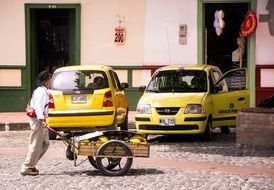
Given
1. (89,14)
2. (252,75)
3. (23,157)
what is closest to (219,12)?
(252,75)

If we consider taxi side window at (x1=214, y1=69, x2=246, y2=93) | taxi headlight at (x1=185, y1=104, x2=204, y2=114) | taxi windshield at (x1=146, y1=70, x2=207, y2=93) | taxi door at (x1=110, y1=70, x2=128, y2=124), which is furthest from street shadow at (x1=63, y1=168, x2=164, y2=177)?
taxi side window at (x1=214, y1=69, x2=246, y2=93)

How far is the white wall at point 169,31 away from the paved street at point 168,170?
6.02m

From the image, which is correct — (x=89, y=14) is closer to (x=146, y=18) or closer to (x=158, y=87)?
(x=146, y=18)

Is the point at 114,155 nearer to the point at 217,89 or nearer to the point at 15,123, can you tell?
the point at 217,89

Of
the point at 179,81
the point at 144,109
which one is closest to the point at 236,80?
the point at 179,81

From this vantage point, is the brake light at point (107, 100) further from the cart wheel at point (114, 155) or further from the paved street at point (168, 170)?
the cart wheel at point (114, 155)

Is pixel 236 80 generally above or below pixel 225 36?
below

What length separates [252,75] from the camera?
1958 centimetres

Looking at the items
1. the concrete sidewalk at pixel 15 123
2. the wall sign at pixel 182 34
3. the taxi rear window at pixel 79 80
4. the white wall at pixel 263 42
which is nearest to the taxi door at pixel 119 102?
the taxi rear window at pixel 79 80

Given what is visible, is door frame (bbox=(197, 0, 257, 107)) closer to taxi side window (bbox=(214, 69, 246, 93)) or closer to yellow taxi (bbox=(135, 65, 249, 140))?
yellow taxi (bbox=(135, 65, 249, 140))

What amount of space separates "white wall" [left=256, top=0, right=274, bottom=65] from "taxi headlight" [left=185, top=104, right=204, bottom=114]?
613 cm

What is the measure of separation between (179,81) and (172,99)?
102 centimetres

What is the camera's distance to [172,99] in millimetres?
14094

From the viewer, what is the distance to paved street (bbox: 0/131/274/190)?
9.52 metres
